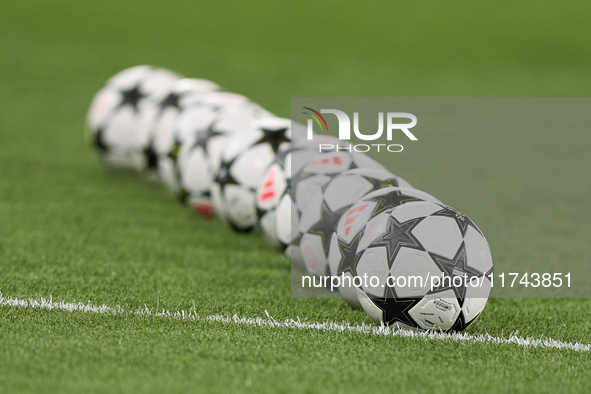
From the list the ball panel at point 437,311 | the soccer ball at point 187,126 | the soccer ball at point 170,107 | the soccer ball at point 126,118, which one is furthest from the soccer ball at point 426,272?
the soccer ball at point 126,118

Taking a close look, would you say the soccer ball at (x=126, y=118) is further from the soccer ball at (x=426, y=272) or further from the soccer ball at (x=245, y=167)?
the soccer ball at (x=426, y=272)

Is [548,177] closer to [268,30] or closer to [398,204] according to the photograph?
[398,204]

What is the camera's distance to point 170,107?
26.4 feet

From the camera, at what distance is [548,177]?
9.68m

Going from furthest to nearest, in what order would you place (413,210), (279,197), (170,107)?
(170,107), (279,197), (413,210)

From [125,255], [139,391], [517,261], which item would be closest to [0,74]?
[125,255]

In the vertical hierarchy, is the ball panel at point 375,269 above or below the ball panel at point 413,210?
below

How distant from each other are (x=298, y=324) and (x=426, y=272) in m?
0.78

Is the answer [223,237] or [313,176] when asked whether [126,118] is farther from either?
[313,176]

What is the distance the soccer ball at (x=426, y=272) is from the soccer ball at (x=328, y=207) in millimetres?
790

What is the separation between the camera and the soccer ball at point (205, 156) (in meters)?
6.94

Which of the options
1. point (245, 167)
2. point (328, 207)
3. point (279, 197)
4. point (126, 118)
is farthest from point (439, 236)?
point (126, 118)

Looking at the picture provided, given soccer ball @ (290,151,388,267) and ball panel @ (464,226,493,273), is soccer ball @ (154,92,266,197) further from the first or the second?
ball panel @ (464,226,493,273)

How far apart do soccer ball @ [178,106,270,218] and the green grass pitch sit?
0.77 feet
